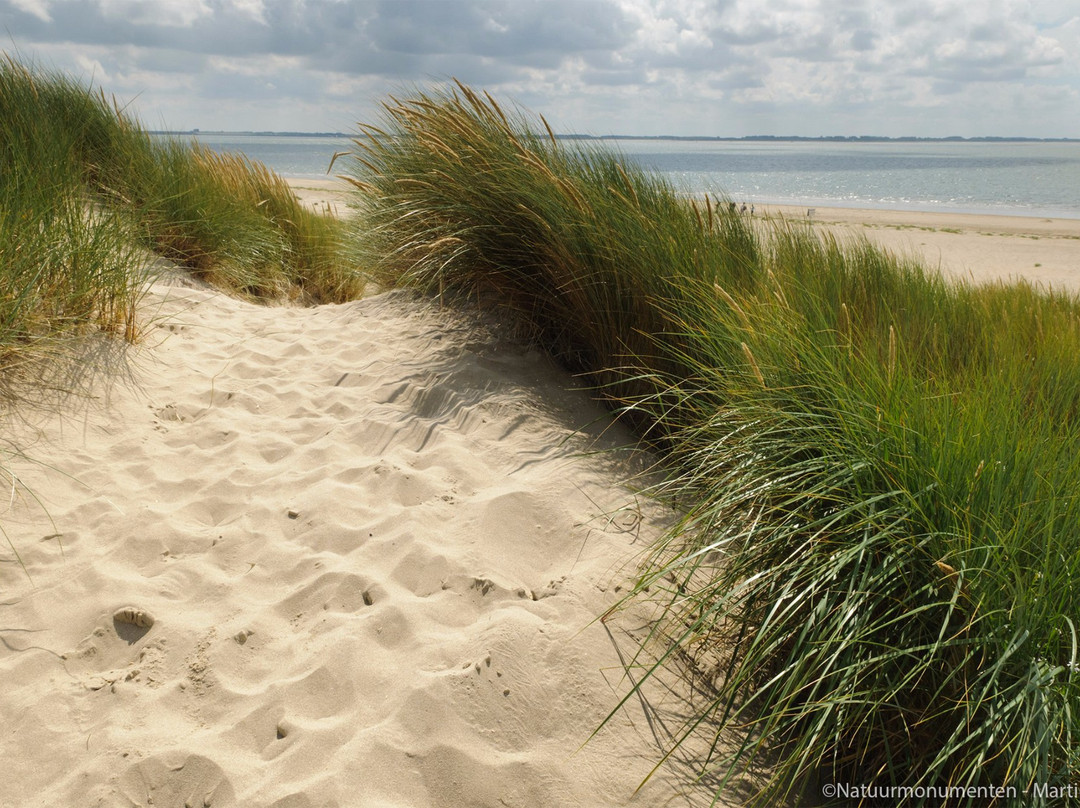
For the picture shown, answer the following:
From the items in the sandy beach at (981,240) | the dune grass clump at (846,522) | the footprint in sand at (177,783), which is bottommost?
the sandy beach at (981,240)

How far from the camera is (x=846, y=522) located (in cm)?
192

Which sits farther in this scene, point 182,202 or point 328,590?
point 182,202

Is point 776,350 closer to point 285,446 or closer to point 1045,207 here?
point 285,446

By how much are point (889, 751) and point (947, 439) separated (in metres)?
0.74

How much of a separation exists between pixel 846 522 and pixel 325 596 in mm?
1599

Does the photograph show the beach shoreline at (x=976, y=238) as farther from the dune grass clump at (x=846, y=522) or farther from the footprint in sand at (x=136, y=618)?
the footprint in sand at (x=136, y=618)

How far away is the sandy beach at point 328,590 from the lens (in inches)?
72.7

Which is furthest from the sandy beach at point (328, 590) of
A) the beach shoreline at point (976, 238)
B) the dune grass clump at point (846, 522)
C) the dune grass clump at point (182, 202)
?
the beach shoreline at point (976, 238)

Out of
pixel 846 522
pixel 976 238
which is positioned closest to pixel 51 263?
pixel 846 522

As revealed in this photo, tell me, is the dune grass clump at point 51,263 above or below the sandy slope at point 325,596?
above

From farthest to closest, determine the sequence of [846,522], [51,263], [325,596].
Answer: [51,263] → [325,596] → [846,522]

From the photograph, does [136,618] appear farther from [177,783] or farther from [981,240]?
[981,240]

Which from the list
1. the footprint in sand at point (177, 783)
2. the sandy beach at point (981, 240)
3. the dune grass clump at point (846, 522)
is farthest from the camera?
the sandy beach at point (981, 240)

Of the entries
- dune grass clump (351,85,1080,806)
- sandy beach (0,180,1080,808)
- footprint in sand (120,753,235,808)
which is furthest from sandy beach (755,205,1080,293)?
footprint in sand (120,753,235,808)
